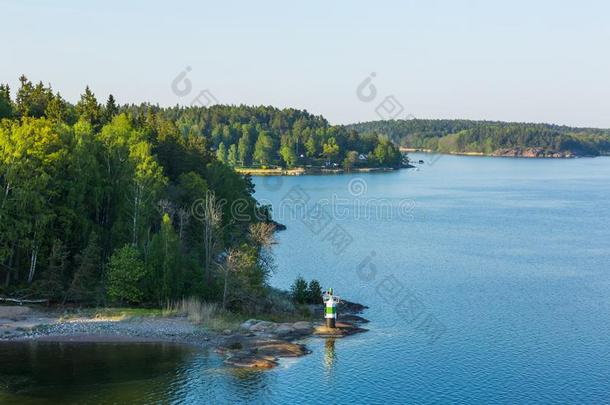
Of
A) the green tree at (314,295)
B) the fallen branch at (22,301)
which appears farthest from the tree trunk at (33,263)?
the green tree at (314,295)

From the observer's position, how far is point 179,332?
174ft

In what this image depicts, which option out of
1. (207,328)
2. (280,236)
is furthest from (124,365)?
(280,236)

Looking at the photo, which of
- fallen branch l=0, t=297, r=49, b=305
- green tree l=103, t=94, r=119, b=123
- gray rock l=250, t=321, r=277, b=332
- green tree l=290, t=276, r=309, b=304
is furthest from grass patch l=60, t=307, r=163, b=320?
green tree l=103, t=94, r=119, b=123

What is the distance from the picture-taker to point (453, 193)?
17712 cm

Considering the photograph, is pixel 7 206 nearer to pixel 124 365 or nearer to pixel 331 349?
pixel 124 365

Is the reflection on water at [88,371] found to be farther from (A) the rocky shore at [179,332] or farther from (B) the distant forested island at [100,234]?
(B) the distant forested island at [100,234]

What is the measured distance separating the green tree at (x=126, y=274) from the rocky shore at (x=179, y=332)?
3.19m

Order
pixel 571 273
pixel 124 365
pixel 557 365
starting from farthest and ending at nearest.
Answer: pixel 571 273, pixel 557 365, pixel 124 365

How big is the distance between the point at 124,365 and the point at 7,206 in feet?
59.9

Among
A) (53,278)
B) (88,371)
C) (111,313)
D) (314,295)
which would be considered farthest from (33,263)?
(314,295)

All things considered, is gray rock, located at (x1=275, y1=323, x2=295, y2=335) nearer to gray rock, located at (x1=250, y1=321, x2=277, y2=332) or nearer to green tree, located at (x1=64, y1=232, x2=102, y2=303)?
gray rock, located at (x1=250, y1=321, x2=277, y2=332)

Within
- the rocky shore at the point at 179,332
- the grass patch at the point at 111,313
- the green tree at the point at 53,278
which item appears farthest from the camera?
the green tree at the point at 53,278

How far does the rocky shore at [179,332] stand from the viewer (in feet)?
164

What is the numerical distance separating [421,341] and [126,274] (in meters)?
23.5
